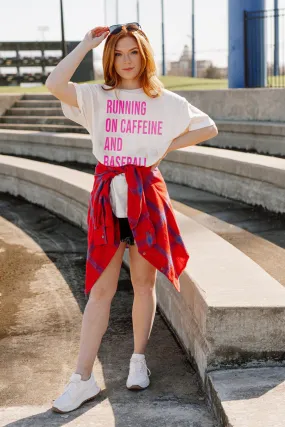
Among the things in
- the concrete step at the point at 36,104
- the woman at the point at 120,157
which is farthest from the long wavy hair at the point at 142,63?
the concrete step at the point at 36,104

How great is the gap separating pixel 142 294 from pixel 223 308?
0.39 metres

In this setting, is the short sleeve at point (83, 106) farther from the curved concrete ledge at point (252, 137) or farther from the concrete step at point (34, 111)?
the concrete step at point (34, 111)

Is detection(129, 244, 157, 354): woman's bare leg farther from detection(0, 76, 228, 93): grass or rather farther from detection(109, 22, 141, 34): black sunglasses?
detection(0, 76, 228, 93): grass

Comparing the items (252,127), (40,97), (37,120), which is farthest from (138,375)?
(40,97)

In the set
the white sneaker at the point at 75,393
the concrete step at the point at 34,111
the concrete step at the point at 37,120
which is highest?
the concrete step at the point at 34,111

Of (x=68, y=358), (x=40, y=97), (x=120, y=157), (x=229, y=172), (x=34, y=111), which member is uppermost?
(x=40, y=97)

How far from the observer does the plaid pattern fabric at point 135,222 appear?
8.55 feet

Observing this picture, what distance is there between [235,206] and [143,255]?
3.06m

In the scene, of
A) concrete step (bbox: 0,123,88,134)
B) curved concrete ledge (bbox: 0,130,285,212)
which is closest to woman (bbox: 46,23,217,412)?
curved concrete ledge (bbox: 0,130,285,212)

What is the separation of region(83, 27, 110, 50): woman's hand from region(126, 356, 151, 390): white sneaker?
1.41 m

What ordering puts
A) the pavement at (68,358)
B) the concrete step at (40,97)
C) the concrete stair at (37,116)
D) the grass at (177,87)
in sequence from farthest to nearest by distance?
the grass at (177,87)
the concrete step at (40,97)
the concrete stair at (37,116)
the pavement at (68,358)

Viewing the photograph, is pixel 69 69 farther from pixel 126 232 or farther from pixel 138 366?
pixel 138 366

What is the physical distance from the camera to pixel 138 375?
2740mm

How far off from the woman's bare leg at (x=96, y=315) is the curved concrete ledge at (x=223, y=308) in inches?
16.0
